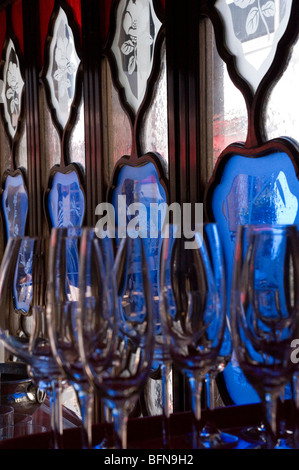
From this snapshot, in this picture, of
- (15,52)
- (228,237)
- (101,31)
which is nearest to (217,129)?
(228,237)

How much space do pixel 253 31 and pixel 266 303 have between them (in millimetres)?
1323

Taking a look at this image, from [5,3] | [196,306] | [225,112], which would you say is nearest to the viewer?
[196,306]

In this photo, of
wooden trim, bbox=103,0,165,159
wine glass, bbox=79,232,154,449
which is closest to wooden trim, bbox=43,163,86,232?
wooden trim, bbox=103,0,165,159

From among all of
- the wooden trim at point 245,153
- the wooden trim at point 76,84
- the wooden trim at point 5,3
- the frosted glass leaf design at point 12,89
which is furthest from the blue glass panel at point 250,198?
the wooden trim at point 5,3

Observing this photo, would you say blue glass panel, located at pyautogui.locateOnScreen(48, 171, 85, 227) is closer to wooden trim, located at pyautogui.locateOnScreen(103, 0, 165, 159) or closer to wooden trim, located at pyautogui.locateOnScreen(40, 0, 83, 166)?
wooden trim, located at pyautogui.locateOnScreen(40, 0, 83, 166)

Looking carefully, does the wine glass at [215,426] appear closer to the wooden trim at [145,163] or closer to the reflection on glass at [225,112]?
the reflection on glass at [225,112]

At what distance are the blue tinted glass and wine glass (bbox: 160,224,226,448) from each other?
4.27 ft

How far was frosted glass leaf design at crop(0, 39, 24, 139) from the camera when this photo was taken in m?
3.56

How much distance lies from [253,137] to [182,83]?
431mm

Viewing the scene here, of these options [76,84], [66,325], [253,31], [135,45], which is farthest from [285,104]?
[76,84]

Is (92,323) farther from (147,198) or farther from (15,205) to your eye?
(15,205)

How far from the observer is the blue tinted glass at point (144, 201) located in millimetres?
2213

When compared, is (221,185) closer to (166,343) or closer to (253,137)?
(253,137)

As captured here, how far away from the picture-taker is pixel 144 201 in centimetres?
233
